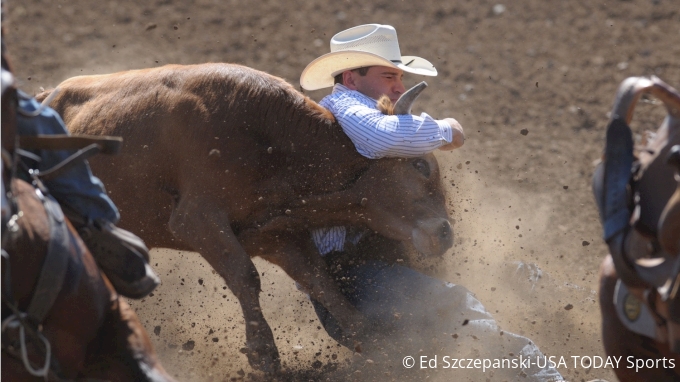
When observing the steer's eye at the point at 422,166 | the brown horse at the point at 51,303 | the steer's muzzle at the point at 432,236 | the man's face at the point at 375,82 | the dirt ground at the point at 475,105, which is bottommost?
the dirt ground at the point at 475,105

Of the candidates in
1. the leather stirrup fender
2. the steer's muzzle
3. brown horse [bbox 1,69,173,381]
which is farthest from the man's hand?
brown horse [bbox 1,69,173,381]

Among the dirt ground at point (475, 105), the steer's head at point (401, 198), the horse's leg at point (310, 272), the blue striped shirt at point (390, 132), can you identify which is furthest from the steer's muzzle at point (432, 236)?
the dirt ground at point (475, 105)

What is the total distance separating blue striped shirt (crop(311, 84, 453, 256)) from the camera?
181 inches

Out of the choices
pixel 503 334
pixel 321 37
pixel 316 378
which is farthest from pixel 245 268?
pixel 321 37

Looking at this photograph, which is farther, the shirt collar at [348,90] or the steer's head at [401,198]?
the shirt collar at [348,90]

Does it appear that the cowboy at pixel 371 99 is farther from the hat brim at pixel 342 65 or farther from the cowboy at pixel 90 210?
the cowboy at pixel 90 210

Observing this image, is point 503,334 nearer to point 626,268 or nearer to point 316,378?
point 316,378

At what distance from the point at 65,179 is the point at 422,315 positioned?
2531 mm

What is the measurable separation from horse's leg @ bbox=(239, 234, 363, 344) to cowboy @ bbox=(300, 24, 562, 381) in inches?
4.7

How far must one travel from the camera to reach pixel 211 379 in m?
5.14

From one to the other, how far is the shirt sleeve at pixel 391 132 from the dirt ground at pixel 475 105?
1.18 metres

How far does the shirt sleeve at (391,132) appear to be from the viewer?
461 cm

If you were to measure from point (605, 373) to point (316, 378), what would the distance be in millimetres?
1760

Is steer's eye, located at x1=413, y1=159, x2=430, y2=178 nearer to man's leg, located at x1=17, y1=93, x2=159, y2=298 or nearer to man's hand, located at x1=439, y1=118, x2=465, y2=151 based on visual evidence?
man's hand, located at x1=439, y1=118, x2=465, y2=151
